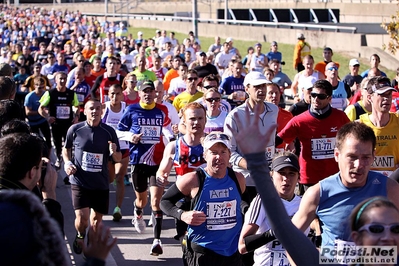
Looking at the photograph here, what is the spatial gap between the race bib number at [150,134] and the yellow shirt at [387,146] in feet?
11.2

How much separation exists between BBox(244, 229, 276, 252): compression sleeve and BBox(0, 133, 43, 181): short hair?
5.91 feet

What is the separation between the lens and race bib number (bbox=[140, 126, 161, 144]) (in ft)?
33.4

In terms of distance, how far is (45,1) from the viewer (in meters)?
103

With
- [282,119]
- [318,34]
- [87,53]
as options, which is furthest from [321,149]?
[318,34]

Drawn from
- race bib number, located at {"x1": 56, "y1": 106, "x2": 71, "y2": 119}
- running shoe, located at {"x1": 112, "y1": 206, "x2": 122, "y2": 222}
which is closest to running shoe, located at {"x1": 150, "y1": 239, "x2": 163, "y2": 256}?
running shoe, located at {"x1": 112, "y1": 206, "x2": 122, "y2": 222}

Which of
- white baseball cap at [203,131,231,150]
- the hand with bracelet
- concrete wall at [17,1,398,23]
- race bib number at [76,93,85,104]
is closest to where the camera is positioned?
white baseball cap at [203,131,231,150]

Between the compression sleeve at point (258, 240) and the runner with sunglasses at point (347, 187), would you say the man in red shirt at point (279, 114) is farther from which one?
the runner with sunglasses at point (347, 187)

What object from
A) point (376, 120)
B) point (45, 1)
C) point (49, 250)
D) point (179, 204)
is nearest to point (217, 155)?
point (179, 204)

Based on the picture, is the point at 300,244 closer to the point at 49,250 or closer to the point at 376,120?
the point at 49,250

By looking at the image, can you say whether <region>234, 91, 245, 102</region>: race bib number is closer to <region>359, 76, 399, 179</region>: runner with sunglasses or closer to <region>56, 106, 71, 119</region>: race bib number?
<region>56, 106, 71, 119</region>: race bib number

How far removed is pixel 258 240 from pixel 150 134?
5023 mm

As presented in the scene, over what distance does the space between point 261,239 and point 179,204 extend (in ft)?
4.85

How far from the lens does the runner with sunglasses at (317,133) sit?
849 cm

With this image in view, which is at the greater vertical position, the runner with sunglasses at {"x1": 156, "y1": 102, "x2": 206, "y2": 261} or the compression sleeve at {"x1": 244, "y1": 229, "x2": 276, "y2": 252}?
the runner with sunglasses at {"x1": 156, "y1": 102, "x2": 206, "y2": 261}
